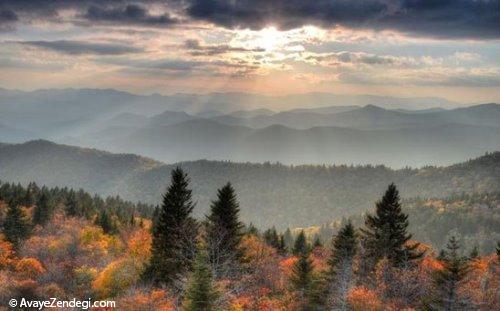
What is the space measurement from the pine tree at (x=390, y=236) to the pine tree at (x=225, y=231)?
13.1 meters

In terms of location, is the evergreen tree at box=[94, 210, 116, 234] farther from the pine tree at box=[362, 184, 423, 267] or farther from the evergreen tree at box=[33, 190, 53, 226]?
the pine tree at box=[362, 184, 423, 267]

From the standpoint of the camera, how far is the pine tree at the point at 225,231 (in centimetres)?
4806

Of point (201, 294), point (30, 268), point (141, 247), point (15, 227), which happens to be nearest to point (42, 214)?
point (15, 227)

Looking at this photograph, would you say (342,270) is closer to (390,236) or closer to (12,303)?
(390,236)

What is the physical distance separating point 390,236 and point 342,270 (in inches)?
251

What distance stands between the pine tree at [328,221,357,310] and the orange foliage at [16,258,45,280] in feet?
122

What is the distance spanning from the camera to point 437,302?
34344mm

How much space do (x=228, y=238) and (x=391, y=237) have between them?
54.5 feet

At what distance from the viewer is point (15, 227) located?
268 feet

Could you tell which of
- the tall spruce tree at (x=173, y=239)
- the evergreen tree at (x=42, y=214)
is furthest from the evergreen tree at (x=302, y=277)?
the evergreen tree at (x=42, y=214)

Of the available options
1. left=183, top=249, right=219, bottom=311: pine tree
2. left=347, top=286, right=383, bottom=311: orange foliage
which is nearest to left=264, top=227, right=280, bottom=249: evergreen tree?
left=347, top=286, right=383, bottom=311: orange foliage

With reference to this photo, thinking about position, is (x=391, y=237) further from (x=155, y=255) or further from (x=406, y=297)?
(x=155, y=255)

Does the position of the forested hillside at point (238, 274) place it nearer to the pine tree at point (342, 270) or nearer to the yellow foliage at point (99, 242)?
the pine tree at point (342, 270)

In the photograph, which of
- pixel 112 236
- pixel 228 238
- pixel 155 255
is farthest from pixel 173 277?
pixel 112 236
